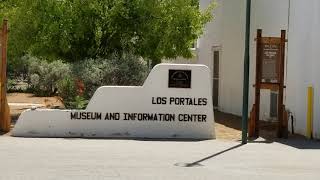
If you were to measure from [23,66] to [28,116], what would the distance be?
971 inches

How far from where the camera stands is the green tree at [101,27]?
19641 millimetres

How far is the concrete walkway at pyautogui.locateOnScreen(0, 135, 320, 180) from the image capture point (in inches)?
392

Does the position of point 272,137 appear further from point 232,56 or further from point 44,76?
point 44,76

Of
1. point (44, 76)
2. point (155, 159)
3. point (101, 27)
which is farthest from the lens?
point (44, 76)

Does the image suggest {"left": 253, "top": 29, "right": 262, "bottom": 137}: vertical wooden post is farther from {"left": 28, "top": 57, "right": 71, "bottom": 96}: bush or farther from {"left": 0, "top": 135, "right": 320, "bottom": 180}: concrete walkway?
{"left": 28, "top": 57, "right": 71, "bottom": 96}: bush

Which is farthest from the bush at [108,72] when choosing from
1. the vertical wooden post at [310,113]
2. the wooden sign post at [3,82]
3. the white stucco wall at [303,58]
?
the vertical wooden post at [310,113]

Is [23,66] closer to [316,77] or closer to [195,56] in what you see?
[195,56]

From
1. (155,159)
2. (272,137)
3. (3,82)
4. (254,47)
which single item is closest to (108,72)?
(3,82)

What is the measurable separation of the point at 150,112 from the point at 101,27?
6.23 metres

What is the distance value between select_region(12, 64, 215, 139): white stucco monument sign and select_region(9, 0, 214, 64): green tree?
5281mm

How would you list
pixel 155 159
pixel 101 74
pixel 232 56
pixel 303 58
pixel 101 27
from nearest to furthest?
pixel 155 159 → pixel 303 58 → pixel 101 74 → pixel 101 27 → pixel 232 56

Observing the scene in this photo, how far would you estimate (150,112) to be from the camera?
49.2 feet

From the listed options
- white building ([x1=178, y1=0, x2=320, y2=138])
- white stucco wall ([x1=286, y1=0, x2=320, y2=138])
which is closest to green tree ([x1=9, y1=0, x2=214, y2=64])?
white building ([x1=178, y1=0, x2=320, y2=138])

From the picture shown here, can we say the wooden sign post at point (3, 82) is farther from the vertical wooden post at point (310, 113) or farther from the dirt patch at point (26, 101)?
the vertical wooden post at point (310, 113)
